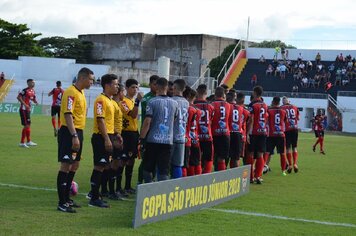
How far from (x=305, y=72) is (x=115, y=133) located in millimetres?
48095

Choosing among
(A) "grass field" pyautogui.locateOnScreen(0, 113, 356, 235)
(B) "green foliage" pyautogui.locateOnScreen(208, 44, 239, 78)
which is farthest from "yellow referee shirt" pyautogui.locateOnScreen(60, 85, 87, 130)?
(B) "green foliage" pyautogui.locateOnScreen(208, 44, 239, 78)

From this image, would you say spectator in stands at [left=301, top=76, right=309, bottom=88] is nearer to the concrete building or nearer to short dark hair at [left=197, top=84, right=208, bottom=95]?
the concrete building

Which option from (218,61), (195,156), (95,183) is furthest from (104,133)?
(218,61)

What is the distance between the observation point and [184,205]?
31.0 ft

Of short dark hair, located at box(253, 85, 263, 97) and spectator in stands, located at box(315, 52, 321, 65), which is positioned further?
spectator in stands, located at box(315, 52, 321, 65)

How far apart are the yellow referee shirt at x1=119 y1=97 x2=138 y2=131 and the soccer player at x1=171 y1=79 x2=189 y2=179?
108 cm

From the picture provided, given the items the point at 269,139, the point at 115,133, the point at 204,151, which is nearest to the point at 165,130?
the point at 115,133

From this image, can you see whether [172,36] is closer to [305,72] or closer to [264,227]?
[305,72]

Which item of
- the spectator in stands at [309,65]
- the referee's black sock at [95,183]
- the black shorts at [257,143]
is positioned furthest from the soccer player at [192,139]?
the spectator in stands at [309,65]

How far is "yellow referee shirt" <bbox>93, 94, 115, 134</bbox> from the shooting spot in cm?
980

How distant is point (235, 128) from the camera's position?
13.8 m

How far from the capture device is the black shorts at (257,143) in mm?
14734

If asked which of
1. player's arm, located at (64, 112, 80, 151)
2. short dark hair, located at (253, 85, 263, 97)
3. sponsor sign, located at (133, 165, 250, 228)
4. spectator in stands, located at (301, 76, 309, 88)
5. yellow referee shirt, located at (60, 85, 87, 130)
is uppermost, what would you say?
spectator in stands, located at (301, 76, 309, 88)

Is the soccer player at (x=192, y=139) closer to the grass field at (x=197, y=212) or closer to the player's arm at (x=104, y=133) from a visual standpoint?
the grass field at (x=197, y=212)
